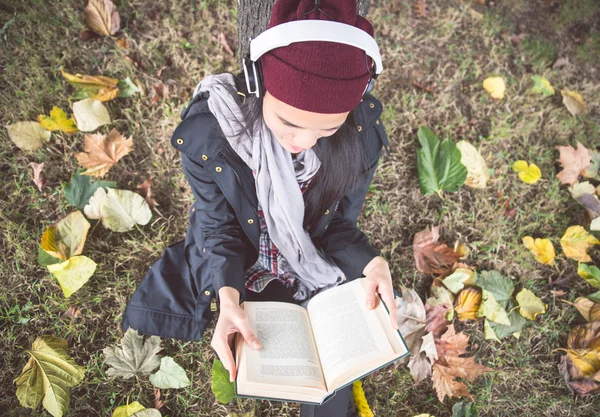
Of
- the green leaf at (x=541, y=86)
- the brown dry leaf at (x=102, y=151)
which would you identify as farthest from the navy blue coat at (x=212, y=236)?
the green leaf at (x=541, y=86)

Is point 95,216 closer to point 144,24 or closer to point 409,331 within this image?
point 144,24

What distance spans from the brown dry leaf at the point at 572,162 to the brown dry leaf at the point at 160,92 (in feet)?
7.80

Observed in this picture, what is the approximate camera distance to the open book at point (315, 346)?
127 centimetres

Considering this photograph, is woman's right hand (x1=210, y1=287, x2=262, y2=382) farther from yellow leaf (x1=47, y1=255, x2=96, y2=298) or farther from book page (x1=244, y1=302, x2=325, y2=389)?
yellow leaf (x1=47, y1=255, x2=96, y2=298)

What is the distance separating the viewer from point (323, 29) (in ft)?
3.30

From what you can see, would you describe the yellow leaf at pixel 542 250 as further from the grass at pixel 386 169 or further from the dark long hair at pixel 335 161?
the dark long hair at pixel 335 161

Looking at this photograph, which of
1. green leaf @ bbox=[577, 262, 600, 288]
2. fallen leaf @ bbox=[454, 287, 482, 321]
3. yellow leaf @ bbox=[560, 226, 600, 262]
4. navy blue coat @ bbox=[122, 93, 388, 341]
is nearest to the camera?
navy blue coat @ bbox=[122, 93, 388, 341]

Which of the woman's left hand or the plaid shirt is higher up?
the woman's left hand

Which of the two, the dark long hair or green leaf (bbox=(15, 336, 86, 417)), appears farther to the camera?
green leaf (bbox=(15, 336, 86, 417))

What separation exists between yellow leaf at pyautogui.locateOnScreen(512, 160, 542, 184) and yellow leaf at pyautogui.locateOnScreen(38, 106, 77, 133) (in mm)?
2541

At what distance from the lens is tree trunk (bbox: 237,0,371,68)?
168 cm

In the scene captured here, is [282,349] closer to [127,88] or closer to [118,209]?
[118,209]

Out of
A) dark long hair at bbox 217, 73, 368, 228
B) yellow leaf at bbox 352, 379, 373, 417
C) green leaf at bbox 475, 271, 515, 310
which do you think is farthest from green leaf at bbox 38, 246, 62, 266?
green leaf at bbox 475, 271, 515, 310

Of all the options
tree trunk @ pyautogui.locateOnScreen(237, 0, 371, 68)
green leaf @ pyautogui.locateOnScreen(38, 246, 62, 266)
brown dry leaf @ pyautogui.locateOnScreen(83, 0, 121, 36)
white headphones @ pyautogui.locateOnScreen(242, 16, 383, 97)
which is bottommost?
green leaf @ pyautogui.locateOnScreen(38, 246, 62, 266)
